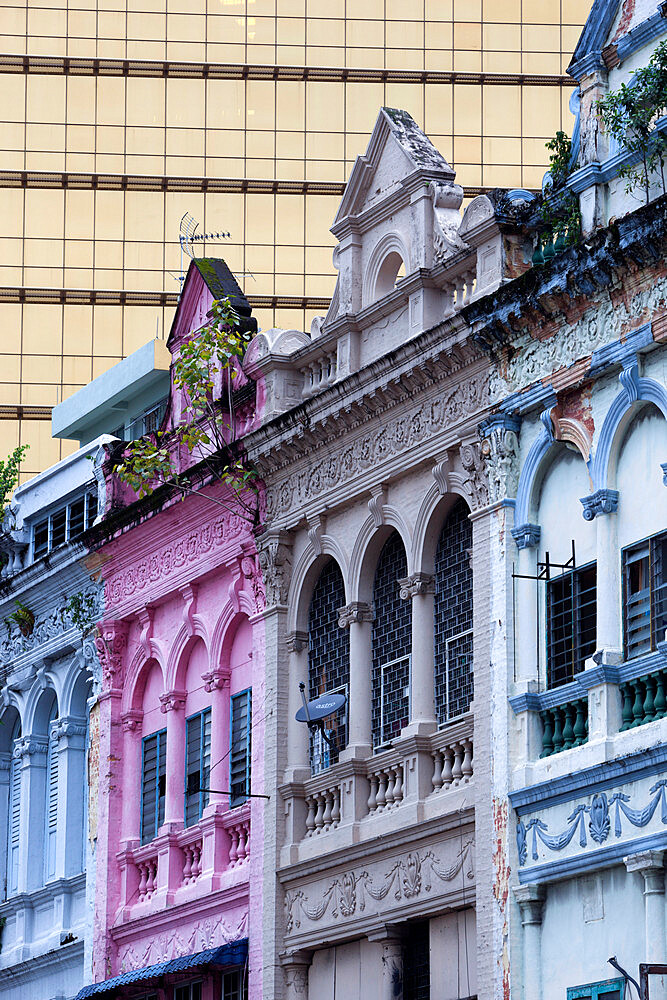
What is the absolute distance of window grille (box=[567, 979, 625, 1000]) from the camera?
19234mm

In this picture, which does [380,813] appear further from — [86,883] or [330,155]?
[330,155]

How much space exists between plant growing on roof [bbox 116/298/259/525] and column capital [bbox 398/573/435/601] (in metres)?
3.43

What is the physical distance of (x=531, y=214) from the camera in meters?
21.8

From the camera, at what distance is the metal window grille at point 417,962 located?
2231cm

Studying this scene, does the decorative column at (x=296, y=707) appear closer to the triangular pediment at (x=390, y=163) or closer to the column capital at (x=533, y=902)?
the triangular pediment at (x=390, y=163)

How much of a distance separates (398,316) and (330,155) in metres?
31.0

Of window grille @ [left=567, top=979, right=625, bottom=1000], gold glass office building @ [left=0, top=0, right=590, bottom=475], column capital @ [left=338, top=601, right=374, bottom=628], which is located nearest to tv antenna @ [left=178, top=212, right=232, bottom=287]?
gold glass office building @ [left=0, top=0, right=590, bottom=475]

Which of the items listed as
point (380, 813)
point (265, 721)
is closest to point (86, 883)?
point (265, 721)

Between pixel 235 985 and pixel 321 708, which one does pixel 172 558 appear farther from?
pixel 235 985

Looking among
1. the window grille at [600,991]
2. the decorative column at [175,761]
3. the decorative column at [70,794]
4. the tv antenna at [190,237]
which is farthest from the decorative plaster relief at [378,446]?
the decorative column at [70,794]

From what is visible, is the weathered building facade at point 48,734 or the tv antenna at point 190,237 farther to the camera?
the weathered building facade at point 48,734

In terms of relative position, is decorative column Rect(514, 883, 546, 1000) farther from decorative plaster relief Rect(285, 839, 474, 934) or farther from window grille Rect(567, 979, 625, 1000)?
decorative plaster relief Rect(285, 839, 474, 934)

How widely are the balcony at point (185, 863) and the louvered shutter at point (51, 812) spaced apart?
2456 millimetres

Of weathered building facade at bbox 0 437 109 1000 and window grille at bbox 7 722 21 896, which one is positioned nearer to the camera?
weathered building facade at bbox 0 437 109 1000
